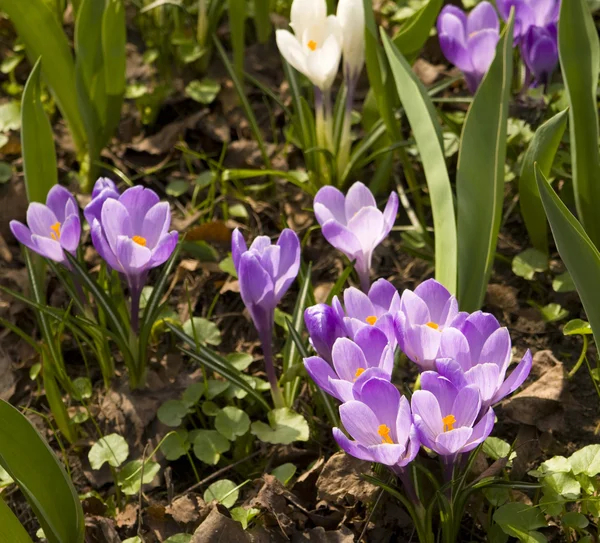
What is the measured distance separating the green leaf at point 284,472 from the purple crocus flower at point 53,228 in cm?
66

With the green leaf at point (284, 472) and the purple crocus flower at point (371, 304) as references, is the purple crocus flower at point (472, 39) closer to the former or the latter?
the purple crocus flower at point (371, 304)

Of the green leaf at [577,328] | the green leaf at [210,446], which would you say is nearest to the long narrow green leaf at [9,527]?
the green leaf at [210,446]

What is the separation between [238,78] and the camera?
2.62m

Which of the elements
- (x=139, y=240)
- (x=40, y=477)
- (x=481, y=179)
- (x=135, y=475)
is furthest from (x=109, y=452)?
(x=481, y=179)

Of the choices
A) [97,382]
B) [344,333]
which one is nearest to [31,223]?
[97,382]

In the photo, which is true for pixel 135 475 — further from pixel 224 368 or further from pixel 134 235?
pixel 134 235

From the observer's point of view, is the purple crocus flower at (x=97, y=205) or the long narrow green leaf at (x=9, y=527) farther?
the purple crocus flower at (x=97, y=205)

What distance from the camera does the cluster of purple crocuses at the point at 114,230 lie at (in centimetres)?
164

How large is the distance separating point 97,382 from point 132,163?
2.92 feet

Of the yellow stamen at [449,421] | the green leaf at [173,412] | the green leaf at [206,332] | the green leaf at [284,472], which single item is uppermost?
the yellow stamen at [449,421]

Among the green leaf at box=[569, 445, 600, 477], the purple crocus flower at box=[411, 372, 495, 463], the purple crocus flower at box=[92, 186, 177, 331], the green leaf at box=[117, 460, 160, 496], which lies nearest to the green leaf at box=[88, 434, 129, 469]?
the green leaf at box=[117, 460, 160, 496]

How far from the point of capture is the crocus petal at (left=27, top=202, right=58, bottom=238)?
1.77m

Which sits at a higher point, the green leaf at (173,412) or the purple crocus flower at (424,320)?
the purple crocus flower at (424,320)

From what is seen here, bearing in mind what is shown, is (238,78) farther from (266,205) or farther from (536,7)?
(536,7)
